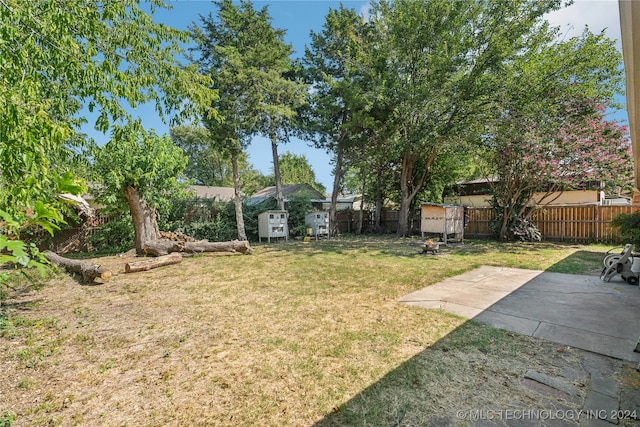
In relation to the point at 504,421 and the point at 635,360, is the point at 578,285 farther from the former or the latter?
the point at 504,421

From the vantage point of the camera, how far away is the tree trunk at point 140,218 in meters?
8.56

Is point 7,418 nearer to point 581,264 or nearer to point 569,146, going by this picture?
point 581,264

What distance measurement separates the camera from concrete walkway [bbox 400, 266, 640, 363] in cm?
297

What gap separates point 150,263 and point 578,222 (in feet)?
49.0

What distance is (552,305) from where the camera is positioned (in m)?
3.94

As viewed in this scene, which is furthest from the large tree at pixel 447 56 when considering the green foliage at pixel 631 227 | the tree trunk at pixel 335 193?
the green foliage at pixel 631 227

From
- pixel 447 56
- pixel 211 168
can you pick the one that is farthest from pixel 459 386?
pixel 211 168

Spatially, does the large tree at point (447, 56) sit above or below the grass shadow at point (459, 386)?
above

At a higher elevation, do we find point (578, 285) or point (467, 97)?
point (467, 97)

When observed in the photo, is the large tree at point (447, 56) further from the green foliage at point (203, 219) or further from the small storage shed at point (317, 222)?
the green foliage at point (203, 219)

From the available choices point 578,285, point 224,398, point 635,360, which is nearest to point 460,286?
point 578,285

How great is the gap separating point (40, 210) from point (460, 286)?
546 cm

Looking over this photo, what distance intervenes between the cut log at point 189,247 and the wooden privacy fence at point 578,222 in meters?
11.0

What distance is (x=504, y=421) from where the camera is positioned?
6.01ft
